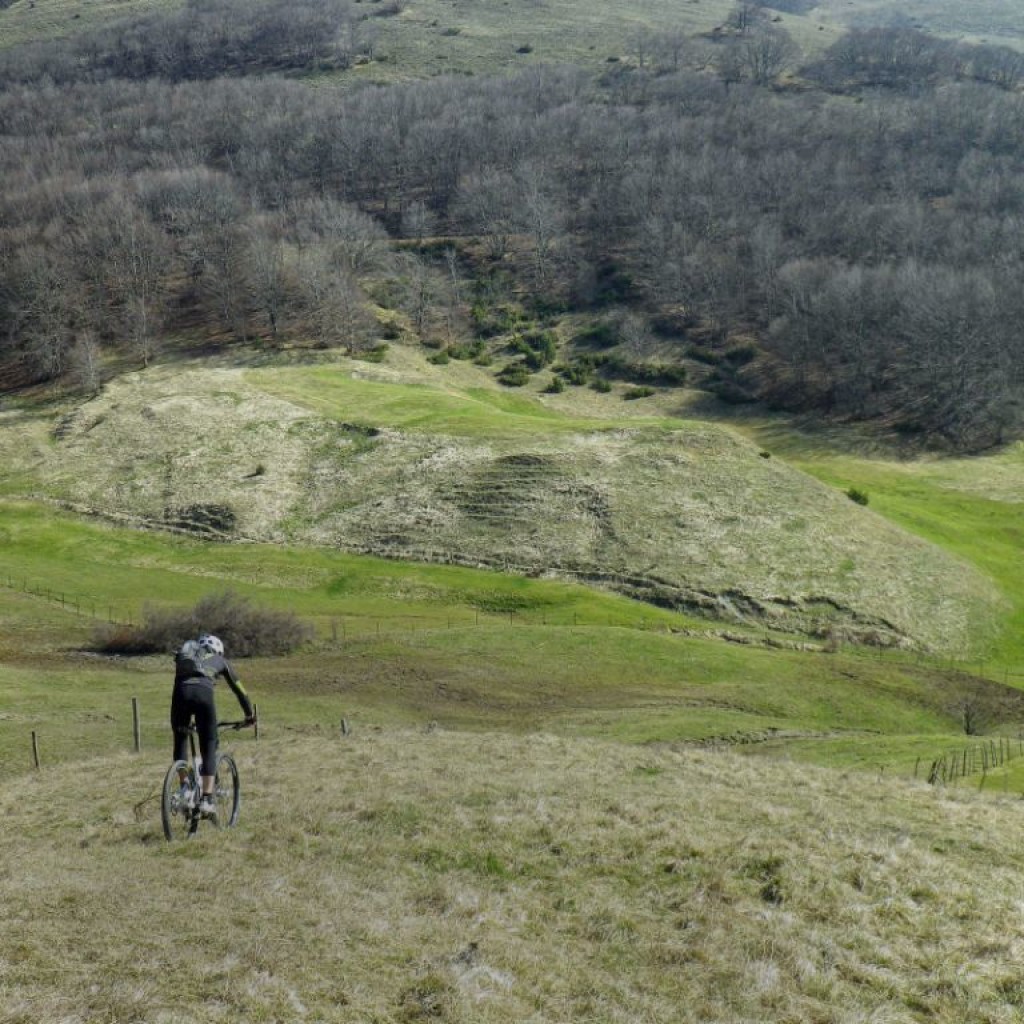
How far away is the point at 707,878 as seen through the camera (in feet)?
53.7

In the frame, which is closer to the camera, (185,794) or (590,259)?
(185,794)

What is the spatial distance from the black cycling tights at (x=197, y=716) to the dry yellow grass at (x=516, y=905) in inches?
64.1

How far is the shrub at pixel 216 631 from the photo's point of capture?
163ft

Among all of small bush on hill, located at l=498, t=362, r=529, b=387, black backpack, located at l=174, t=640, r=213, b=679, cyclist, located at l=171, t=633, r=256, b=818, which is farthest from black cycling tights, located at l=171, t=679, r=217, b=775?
small bush on hill, located at l=498, t=362, r=529, b=387

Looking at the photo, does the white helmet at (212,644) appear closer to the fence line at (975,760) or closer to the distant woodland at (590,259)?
the fence line at (975,760)

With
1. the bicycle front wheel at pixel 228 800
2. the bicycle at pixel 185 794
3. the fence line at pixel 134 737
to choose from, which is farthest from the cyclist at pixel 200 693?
the fence line at pixel 134 737

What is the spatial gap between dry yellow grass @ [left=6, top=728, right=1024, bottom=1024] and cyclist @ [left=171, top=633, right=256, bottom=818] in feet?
5.95

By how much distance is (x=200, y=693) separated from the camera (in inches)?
676

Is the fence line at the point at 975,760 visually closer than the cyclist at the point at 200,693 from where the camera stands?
No

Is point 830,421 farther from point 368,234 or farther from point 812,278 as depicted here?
point 368,234

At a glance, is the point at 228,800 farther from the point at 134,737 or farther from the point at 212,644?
the point at 134,737

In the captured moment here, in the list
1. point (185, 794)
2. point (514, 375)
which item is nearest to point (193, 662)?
point (185, 794)

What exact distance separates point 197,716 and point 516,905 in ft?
21.4

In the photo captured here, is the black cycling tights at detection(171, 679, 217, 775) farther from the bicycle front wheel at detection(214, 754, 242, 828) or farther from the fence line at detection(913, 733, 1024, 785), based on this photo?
the fence line at detection(913, 733, 1024, 785)
